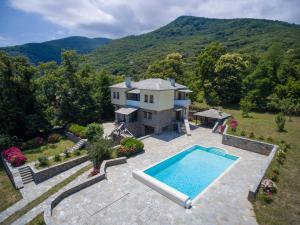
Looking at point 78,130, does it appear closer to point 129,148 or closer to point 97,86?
point 129,148

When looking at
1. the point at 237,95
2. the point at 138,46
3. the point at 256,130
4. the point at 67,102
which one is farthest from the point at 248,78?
the point at 138,46

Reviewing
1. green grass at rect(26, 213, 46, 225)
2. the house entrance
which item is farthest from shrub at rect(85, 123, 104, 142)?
green grass at rect(26, 213, 46, 225)

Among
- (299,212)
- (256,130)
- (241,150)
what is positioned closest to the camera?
(299,212)

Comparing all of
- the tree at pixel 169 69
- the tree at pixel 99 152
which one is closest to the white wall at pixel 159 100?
the tree at pixel 99 152

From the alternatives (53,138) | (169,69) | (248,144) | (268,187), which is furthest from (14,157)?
(169,69)

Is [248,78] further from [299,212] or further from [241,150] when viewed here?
[299,212]

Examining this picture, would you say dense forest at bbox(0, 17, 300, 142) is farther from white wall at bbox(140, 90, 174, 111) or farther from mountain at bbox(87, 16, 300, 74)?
mountain at bbox(87, 16, 300, 74)
